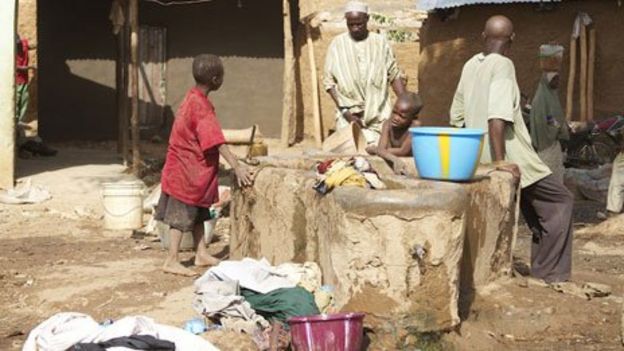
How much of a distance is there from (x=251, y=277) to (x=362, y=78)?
266 cm

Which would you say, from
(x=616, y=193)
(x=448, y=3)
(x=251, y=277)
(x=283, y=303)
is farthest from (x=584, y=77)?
(x=283, y=303)

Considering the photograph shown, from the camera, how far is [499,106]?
20.1ft

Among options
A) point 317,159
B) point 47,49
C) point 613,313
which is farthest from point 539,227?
point 47,49

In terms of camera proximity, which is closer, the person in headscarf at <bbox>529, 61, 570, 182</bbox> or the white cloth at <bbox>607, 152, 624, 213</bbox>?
the person in headscarf at <bbox>529, 61, 570, 182</bbox>

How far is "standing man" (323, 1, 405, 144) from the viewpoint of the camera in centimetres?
785

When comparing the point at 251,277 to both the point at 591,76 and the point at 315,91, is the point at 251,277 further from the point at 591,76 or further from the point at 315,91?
the point at 315,91

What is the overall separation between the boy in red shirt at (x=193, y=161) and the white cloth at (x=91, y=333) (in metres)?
1.92

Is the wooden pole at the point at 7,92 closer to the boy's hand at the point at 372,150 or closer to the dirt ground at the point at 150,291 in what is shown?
the dirt ground at the point at 150,291

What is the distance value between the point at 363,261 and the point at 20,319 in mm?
2111

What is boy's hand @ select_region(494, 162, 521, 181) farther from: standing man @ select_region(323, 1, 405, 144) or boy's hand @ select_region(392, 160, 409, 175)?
standing man @ select_region(323, 1, 405, 144)

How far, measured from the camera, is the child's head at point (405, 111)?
6.68m

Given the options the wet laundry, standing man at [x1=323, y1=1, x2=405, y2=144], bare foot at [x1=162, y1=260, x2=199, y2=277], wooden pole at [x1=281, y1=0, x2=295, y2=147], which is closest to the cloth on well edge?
the wet laundry

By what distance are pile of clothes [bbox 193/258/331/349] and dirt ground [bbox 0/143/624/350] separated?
0.15 meters

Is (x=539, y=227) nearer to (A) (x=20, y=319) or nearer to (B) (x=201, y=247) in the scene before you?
(B) (x=201, y=247)
